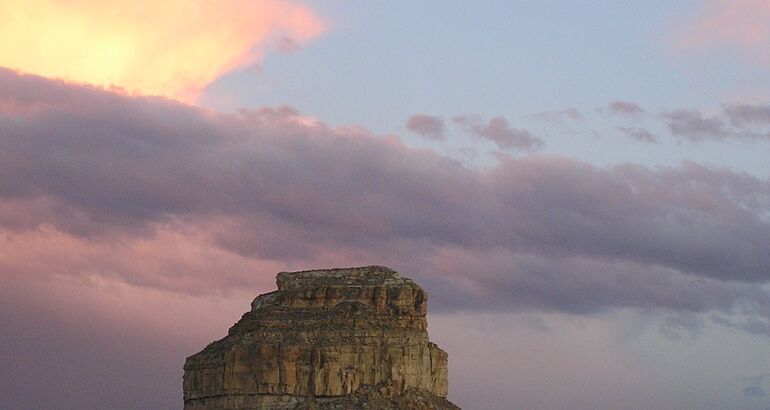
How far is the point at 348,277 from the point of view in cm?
15650

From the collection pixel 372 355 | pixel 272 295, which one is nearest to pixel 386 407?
pixel 372 355

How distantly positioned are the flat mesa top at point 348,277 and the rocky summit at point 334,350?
8 cm

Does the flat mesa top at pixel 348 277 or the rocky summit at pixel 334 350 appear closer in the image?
the rocky summit at pixel 334 350

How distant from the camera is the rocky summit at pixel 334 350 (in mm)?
152375

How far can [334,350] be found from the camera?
152m

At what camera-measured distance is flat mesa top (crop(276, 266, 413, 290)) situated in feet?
512

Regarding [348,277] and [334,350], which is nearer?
[334,350]

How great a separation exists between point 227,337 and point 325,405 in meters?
12.7

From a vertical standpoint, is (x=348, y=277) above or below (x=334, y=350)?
above

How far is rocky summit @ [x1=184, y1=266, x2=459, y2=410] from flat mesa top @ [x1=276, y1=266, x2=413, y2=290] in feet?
0.26

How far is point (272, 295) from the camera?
15775 cm

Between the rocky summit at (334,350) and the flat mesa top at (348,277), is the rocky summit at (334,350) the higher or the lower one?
the lower one

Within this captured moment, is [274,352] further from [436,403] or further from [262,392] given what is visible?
[436,403]

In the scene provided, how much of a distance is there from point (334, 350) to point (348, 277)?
6.88m
